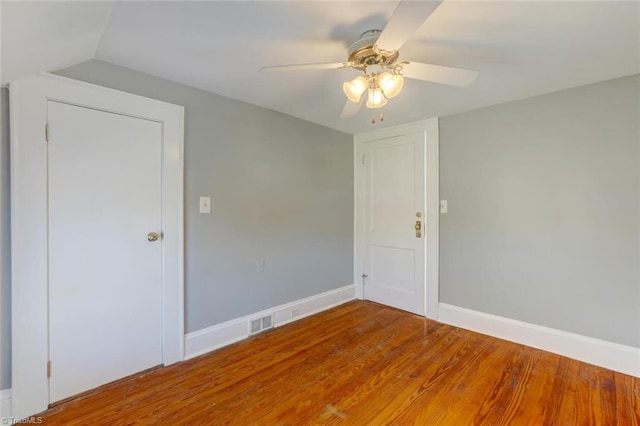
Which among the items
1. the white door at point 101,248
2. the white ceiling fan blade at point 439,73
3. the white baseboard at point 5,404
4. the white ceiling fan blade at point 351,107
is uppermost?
the white ceiling fan blade at point 439,73

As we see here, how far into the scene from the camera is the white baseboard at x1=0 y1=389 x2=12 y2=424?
4.94 feet

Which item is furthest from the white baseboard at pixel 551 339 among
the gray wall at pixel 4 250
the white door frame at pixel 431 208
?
the gray wall at pixel 4 250

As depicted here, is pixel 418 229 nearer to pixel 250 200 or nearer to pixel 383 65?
pixel 250 200

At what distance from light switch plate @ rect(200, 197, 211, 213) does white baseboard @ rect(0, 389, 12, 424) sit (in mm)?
1429

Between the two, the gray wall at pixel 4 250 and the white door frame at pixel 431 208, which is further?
the white door frame at pixel 431 208

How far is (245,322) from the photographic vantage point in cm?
252

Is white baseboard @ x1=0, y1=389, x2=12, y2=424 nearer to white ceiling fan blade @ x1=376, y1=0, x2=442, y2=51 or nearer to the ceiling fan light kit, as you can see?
the ceiling fan light kit

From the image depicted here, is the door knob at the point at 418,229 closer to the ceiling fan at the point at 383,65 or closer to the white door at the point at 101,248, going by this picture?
the ceiling fan at the point at 383,65

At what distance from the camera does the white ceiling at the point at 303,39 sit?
129cm

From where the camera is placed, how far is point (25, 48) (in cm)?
127

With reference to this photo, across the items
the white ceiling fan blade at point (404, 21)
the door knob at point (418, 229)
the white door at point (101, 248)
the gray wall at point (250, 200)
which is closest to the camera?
the white ceiling fan blade at point (404, 21)

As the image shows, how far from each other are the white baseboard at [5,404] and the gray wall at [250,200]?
0.95 meters

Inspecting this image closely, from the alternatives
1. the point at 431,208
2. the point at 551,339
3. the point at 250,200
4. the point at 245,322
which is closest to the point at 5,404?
the point at 245,322

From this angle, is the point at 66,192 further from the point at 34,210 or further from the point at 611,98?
the point at 611,98
